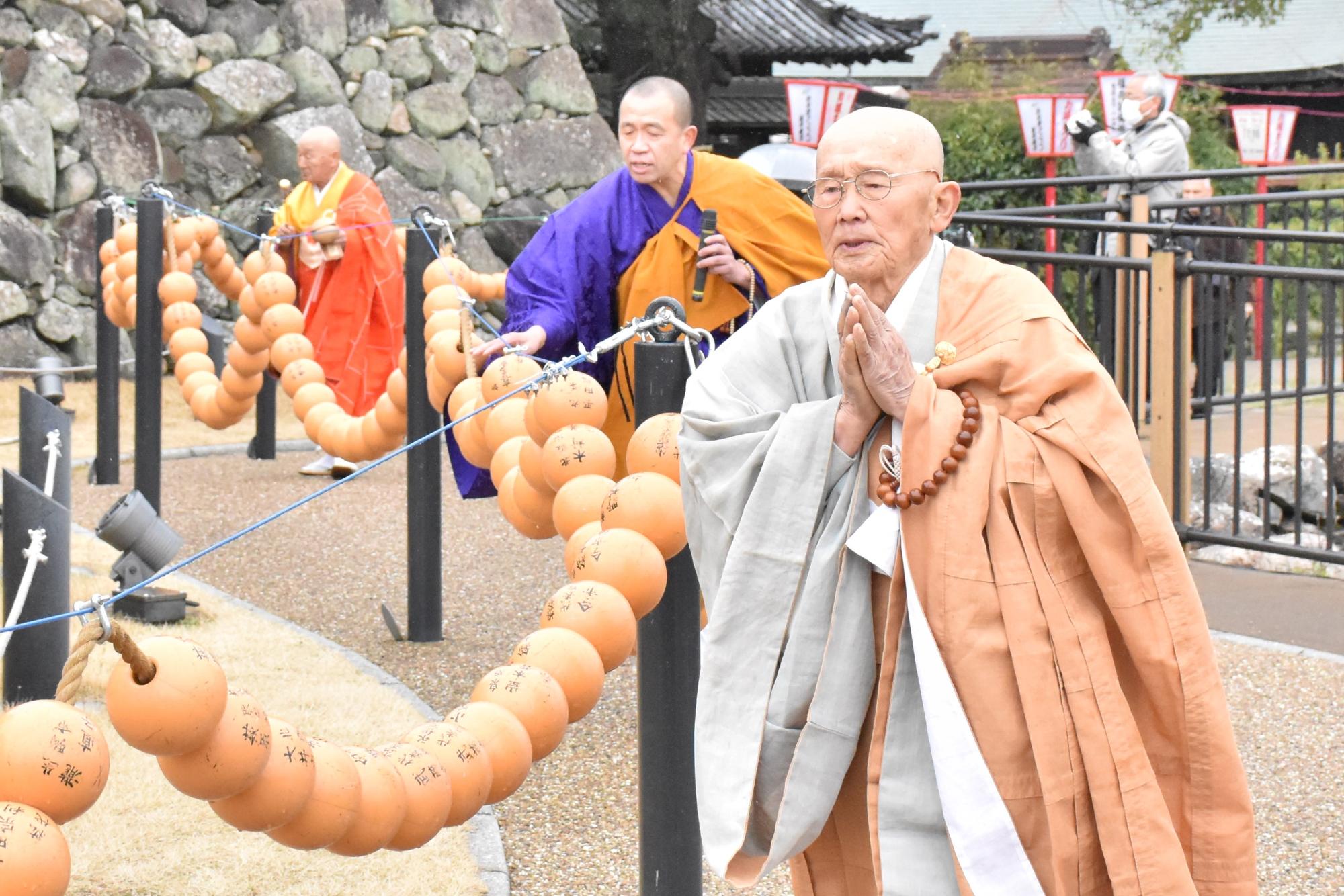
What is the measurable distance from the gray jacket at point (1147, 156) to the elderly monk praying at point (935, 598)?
280 inches

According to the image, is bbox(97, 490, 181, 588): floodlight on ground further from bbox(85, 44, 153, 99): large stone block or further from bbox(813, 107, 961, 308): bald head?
bbox(85, 44, 153, 99): large stone block

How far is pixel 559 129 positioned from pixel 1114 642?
38.0ft

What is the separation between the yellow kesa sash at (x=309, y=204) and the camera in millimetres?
8461

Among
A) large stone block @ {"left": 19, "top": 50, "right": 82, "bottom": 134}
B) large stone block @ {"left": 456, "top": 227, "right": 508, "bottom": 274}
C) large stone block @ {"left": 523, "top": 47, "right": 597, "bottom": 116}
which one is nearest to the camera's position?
large stone block @ {"left": 19, "top": 50, "right": 82, "bottom": 134}

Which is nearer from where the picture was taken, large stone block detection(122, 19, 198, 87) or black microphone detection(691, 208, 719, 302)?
black microphone detection(691, 208, 719, 302)

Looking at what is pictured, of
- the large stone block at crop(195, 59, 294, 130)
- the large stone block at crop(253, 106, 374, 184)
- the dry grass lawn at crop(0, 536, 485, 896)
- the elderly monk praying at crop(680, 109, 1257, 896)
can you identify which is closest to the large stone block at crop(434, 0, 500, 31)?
the large stone block at crop(253, 106, 374, 184)

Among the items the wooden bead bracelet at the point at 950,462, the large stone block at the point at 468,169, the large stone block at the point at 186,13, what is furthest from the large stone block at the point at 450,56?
the wooden bead bracelet at the point at 950,462

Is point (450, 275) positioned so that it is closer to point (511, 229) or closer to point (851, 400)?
point (851, 400)

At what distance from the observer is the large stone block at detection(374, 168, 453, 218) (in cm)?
1228

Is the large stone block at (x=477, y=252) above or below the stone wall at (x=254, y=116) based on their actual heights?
below

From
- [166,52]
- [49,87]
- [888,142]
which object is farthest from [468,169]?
[888,142]

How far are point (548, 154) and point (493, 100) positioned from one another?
2.07 feet

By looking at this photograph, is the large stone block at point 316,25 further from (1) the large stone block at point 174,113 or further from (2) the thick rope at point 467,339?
(2) the thick rope at point 467,339

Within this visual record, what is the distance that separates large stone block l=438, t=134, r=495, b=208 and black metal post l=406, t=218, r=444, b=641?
748cm
